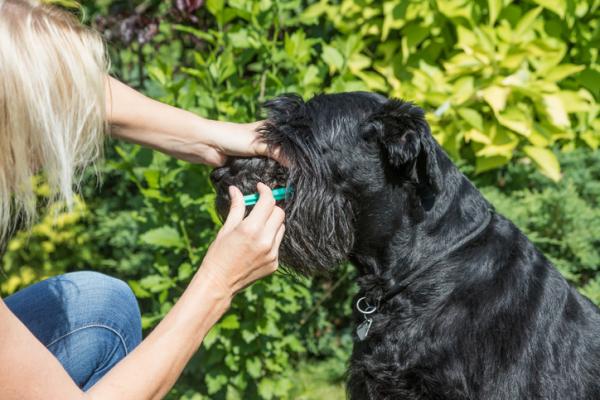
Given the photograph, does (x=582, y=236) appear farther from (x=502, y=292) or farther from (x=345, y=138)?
(x=345, y=138)

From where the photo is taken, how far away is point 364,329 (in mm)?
2682

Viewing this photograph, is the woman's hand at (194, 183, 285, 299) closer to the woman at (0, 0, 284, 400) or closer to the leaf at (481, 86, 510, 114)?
the woman at (0, 0, 284, 400)

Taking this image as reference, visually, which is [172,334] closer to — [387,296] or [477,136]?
[387,296]

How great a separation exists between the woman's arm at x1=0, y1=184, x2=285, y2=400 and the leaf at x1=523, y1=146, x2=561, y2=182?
2.13 m

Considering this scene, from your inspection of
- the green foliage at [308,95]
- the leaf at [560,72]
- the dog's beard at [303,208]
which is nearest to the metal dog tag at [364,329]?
the dog's beard at [303,208]

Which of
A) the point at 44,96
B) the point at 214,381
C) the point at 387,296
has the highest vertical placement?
the point at 44,96

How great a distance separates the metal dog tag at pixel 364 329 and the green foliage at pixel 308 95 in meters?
0.85

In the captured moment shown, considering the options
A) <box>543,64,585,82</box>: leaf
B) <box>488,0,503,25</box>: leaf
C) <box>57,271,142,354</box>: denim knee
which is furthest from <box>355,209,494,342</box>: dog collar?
<box>488,0,503,25</box>: leaf

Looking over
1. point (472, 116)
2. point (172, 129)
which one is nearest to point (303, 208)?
point (172, 129)

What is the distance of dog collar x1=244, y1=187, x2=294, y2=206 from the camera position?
2484 millimetres

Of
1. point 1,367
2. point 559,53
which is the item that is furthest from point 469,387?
point 559,53

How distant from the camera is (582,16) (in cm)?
420

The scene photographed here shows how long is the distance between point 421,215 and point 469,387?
62cm

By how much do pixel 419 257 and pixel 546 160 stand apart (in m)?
1.72
